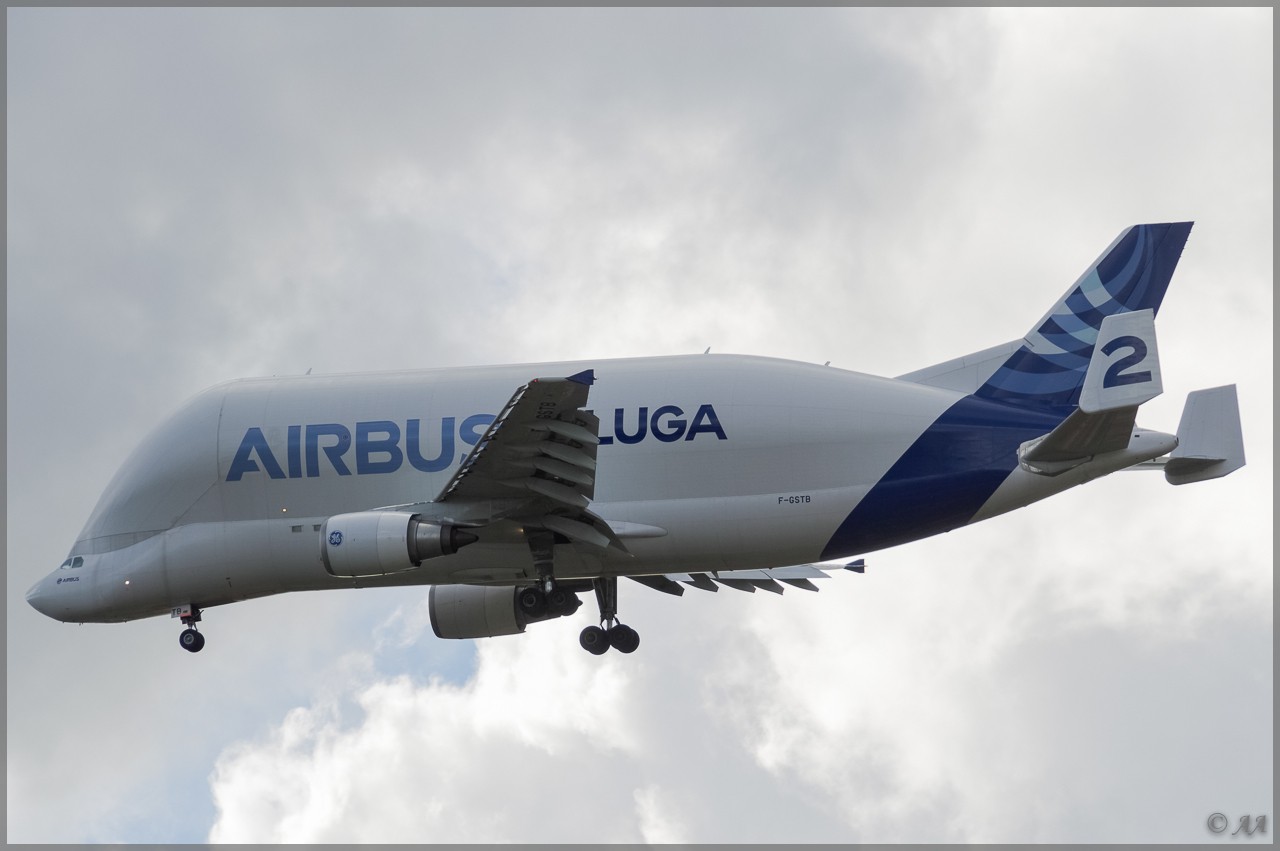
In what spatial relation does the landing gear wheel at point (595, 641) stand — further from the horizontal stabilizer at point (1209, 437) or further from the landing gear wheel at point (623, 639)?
the horizontal stabilizer at point (1209, 437)

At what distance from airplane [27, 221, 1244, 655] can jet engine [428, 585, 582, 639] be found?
275 centimetres

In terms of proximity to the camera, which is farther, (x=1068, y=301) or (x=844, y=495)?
(x=1068, y=301)

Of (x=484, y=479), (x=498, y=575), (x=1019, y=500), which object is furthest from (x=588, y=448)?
(x=1019, y=500)

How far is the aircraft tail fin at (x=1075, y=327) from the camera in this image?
4003 cm

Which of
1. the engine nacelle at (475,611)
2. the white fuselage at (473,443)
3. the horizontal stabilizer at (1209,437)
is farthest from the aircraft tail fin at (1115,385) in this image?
the engine nacelle at (475,611)

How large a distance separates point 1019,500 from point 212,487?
19.2 metres

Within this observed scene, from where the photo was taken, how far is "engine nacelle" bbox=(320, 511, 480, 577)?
3728 cm

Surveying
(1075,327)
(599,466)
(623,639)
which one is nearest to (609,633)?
(623,639)

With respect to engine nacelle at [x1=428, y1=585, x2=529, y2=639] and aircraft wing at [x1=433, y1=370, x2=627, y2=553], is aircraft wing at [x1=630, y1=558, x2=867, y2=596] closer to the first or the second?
engine nacelle at [x1=428, y1=585, x2=529, y2=639]

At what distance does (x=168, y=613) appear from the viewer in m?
42.9

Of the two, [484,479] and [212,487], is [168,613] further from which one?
[484,479]

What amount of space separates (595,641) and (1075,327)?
47.5 ft

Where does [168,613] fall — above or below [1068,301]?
below

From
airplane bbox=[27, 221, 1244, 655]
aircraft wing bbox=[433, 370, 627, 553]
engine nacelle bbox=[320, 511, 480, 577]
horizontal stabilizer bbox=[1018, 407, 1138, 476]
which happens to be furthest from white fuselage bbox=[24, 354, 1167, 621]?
engine nacelle bbox=[320, 511, 480, 577]
